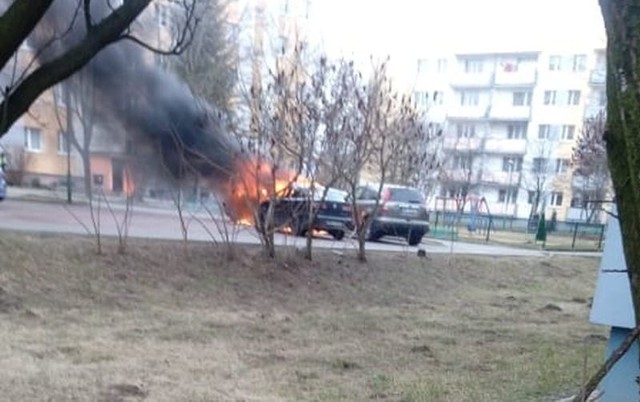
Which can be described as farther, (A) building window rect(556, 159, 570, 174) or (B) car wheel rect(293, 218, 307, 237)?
(A) building window rect(556, 159, 570, 174)

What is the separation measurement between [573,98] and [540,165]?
25.1 ft

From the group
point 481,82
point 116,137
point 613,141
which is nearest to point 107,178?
point 116,137

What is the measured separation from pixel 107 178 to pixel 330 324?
528 inches

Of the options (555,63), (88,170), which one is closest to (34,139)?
(88,170)

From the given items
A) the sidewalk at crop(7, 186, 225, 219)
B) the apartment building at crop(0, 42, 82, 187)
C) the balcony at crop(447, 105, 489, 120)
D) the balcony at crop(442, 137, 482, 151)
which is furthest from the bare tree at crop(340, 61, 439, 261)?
the balcony at crop(447, 105, 489, 120)

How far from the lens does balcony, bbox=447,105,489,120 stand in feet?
180

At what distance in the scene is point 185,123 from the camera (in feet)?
41.2

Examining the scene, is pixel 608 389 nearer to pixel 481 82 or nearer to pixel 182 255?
pixel 182 255

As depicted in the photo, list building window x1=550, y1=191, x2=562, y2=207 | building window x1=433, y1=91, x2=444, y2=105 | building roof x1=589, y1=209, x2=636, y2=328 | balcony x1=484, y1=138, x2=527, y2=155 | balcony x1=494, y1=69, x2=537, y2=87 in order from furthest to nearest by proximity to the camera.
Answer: balcony x1=494, y1=69, x2=537, y2=87
balcony x1=484, y1=138, x2=527, y2=155
building window x1=550, y1=191, x2=562, y2=207
building window x1=433, y1=91, x2=444, y2=105
building roof x1=589, y1=209, x2=636, y2=328

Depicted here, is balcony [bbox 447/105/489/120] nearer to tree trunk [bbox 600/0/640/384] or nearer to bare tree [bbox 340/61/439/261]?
bare tree [bbox 340/61/439/261]

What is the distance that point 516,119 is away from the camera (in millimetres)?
53438

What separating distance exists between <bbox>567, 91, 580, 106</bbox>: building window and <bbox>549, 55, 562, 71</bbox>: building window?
2.56 m

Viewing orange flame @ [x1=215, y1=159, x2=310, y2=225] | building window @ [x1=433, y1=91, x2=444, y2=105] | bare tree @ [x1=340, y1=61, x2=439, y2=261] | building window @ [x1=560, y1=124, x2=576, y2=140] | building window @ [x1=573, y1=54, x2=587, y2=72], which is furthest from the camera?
building window @ [x1=573, y1=54, x2=587, y2=72]

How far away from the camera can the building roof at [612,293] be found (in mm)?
4613
